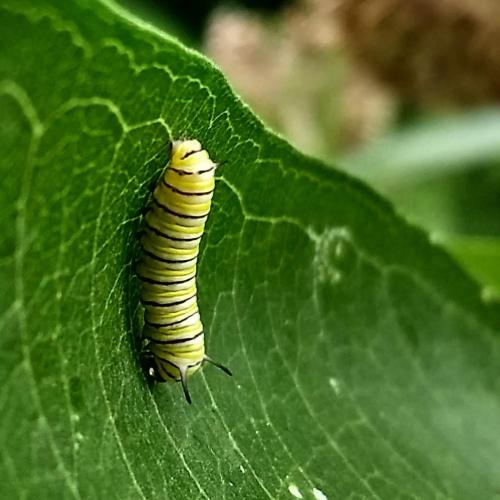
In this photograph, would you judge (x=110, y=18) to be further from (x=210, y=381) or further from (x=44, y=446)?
(x=210, y=381)

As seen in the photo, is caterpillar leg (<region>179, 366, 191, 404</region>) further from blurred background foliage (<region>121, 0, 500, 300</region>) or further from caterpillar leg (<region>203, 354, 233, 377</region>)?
blurred background foliage (<region>121, 0, 500, 300</region>)

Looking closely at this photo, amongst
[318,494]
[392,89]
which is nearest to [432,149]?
[392,89]

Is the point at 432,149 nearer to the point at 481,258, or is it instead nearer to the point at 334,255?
the point at 481,258

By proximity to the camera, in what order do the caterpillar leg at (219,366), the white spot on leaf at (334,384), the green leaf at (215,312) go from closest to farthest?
the green leaf at (215,312)
the caterpillar leg at (219,366)
the white spot on leaf at (334,384)

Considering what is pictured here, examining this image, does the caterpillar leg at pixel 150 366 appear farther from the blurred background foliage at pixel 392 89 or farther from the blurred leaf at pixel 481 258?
the blurred background foliage at pixel 392 89

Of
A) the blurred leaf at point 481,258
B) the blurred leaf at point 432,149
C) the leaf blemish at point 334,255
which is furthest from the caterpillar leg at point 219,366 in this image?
the blurred leaf at point 432,149
